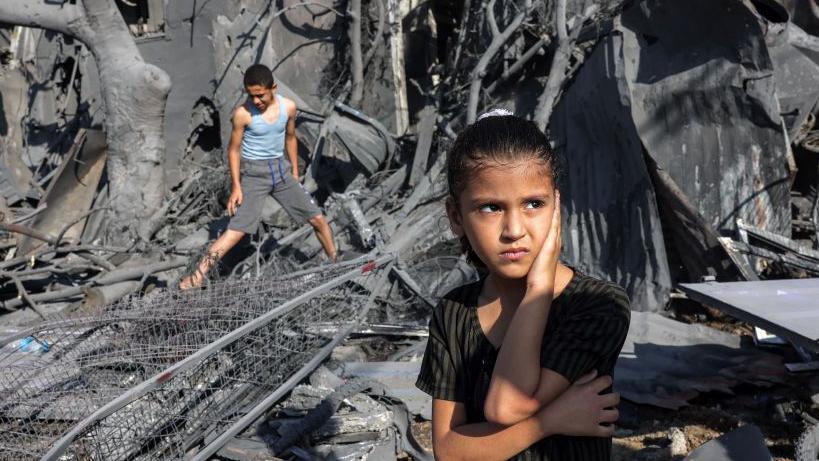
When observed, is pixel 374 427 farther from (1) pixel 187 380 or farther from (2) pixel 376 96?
(2) pixel 376 96

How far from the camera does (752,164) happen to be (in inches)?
203

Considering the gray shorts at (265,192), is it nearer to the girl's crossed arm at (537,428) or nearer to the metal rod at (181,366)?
the metal rod at (181,366)

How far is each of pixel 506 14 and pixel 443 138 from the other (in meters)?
1.68

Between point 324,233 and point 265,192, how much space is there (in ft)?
1.82

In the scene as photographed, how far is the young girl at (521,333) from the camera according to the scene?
4.24 feet

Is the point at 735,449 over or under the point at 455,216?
under

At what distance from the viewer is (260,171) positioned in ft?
18.5

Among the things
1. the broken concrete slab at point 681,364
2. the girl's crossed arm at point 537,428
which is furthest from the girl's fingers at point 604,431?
the broken concrete slab at point 681,364

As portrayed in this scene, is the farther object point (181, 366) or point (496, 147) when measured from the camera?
point (181, 366)

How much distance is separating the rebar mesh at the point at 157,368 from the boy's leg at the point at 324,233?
6.23 feet

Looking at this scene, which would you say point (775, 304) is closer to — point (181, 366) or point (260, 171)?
point (181, 366)

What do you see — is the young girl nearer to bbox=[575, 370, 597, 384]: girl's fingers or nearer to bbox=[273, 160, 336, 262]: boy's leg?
bbox=[575, 370, 597, 384]: girl's fingers

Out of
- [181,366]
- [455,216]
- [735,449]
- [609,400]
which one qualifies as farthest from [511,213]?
[735,449]

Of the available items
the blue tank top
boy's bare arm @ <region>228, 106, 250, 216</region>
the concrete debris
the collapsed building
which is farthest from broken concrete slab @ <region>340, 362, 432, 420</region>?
the blue tank top
